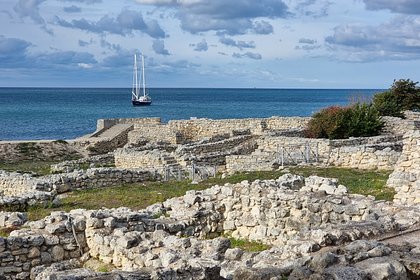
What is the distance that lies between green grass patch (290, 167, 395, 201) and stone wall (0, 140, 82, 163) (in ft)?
70.5

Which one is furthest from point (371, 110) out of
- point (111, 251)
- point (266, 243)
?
point (111, 251)

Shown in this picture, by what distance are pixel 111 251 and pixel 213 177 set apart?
12859 mm

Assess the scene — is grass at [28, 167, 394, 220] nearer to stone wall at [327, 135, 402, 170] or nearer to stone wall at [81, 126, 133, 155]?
stone wall at [327, 135, 402, 170]

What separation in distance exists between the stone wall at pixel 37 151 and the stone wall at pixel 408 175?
90.4 ft

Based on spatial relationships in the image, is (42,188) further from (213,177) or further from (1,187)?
(213,177)

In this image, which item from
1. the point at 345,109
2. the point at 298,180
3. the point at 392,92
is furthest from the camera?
the point at 392,92

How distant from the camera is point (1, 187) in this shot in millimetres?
23609

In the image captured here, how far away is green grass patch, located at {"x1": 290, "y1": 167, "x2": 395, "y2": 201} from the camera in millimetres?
16438

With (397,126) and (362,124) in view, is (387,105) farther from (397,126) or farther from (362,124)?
(362,124)

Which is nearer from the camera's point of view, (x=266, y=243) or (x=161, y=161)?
(x=266, y=243)

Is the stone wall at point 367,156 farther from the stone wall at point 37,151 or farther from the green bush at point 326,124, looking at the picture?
the stone wall at point 37,151

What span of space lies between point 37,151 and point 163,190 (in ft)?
75.5

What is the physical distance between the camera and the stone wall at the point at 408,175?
46.4ft

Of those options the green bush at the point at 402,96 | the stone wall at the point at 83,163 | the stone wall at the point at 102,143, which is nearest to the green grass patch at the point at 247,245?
the stone wall at the point at 83,163
